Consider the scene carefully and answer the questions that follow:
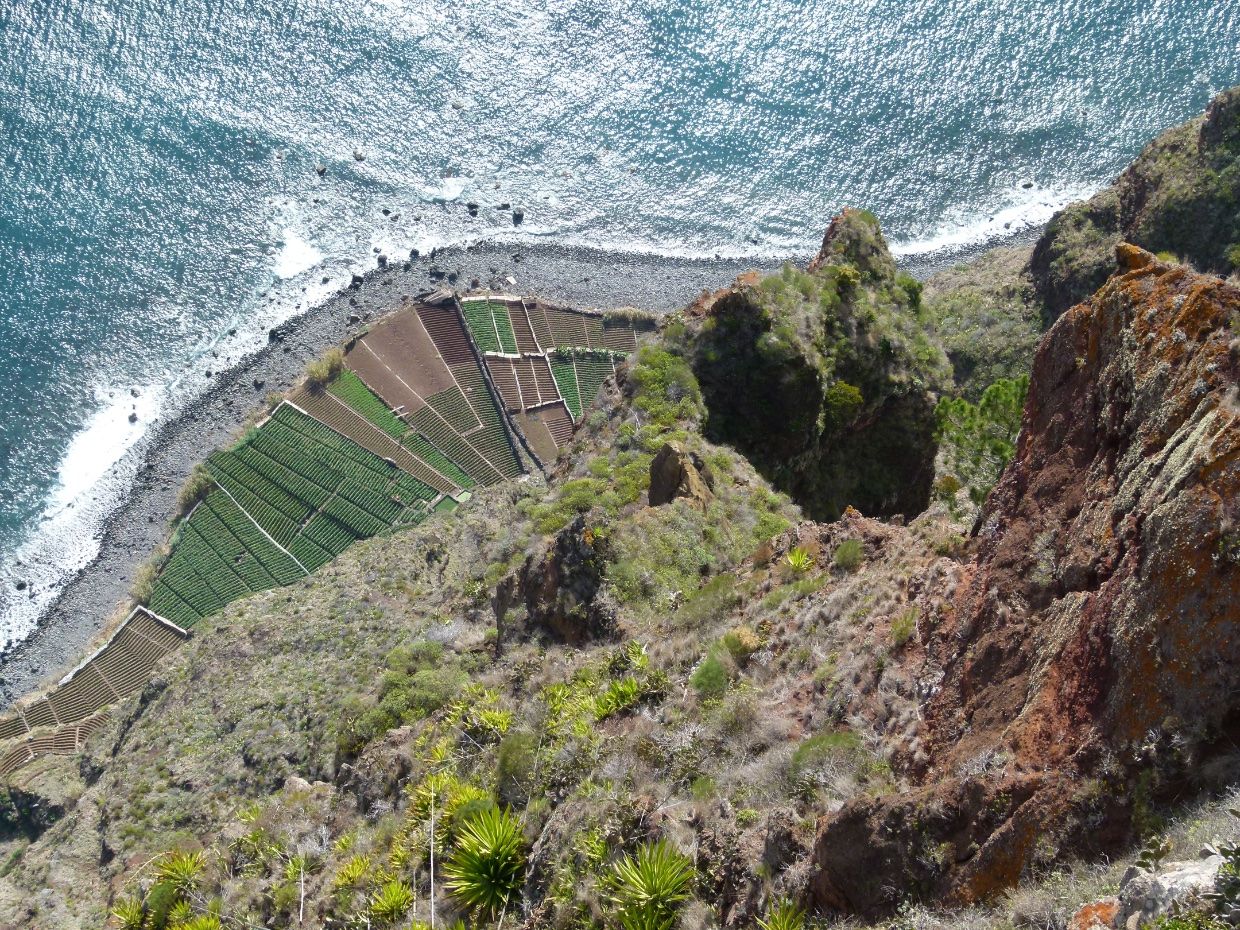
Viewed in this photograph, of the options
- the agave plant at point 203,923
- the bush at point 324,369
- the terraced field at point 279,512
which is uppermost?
the bush at point 324,369

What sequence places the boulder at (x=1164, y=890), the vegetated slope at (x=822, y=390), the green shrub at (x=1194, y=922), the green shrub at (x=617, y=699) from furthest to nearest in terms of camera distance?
the vegetated slope at (x=822, y=390) < the green shrub at (x=617, y=699) < the boulder at (x=1164, y=890) < the green shrub at (x=1194, y=922)

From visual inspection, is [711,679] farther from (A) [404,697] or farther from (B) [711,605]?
(A) [404,697]

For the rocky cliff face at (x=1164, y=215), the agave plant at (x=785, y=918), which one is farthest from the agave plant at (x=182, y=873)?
the rocky cliff face at (x=1164, y=215)

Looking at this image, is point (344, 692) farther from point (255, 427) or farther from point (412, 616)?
point (255, 427)

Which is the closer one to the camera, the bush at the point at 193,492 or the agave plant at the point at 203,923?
the agave plant at the point at 203,923

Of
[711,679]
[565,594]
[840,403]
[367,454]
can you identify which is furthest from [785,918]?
[367,454]

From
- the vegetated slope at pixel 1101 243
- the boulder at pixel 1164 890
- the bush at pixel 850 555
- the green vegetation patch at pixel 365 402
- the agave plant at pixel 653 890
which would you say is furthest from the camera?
the green vegetation patch at pixel 365 402

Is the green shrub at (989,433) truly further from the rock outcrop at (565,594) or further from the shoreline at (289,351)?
the shoreline at (289,351)
